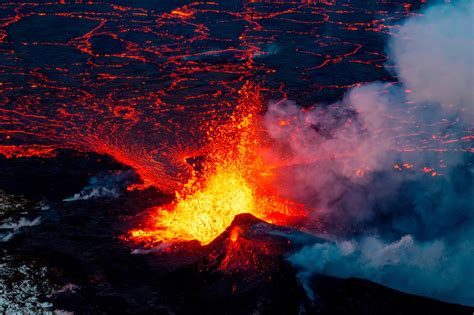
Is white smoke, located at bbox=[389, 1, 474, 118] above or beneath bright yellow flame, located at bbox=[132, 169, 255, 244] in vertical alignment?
above

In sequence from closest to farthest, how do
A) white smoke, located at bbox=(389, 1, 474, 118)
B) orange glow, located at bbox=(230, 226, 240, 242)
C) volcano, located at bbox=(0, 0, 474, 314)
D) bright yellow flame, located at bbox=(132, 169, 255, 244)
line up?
volcano, located at bbox=(0, 0, 474, 314) → orange glow, located at bbox=(230, 226, 240, 242) → bright yellow flame, located at bbox=(132, 169, 255, 244) → white smoke, located at bbox=(389, 1, 474, 118)

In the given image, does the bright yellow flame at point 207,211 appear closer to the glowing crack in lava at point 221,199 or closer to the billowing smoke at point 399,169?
the glowing crack in lava at point 221,199

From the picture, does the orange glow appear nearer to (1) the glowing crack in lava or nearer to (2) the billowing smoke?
(1) the glowing crack in lava

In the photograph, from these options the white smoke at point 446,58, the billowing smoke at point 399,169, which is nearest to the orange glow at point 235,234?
the billowing smoke at point 399,169

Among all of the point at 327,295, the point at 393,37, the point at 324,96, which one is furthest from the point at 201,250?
the point at 393,37

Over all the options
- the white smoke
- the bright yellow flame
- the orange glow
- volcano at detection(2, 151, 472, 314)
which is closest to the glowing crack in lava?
the bright yellow flame

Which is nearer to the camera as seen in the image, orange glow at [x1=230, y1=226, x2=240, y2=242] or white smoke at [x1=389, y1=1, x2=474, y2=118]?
orange glow at [x1=230, y1=226, x2=240, y2=242]

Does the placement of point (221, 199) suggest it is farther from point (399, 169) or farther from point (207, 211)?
point (399, 169)

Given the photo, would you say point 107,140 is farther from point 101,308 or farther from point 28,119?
point 101,308
